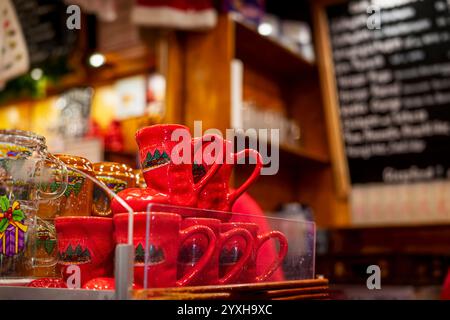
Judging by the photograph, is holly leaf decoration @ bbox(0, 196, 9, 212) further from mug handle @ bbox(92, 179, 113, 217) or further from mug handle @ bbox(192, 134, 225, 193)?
mug handle @ bbox(192, 134, 225, 193)

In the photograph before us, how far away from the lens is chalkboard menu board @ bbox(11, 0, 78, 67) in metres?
3.41

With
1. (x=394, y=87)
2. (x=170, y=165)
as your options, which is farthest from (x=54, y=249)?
(x=394, y=87)

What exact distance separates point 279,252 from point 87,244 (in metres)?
0.30

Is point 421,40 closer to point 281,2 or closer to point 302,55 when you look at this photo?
point 302,55

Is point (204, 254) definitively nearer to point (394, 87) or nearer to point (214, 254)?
point (214, 254)

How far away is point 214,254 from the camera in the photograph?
2.62 feet

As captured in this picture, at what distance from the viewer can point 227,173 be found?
3.05ft

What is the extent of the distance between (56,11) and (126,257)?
3044 millimetres

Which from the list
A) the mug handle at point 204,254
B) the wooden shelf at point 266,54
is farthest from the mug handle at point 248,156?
the wooden shelf at point 266,54

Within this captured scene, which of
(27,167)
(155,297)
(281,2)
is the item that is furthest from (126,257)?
(281,2)

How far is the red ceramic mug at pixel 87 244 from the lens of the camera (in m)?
0.82

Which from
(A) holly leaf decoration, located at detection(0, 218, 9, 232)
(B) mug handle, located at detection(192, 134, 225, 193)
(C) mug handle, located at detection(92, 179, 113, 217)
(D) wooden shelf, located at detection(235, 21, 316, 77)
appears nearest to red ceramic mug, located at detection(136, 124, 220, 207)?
(B) mug handle, located at detection(192, 134, 225, 193)

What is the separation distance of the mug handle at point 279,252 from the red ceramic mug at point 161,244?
130 millimetres

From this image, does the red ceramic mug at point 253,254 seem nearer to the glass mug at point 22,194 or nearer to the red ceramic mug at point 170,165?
the red ceramic mug at point 170,165
